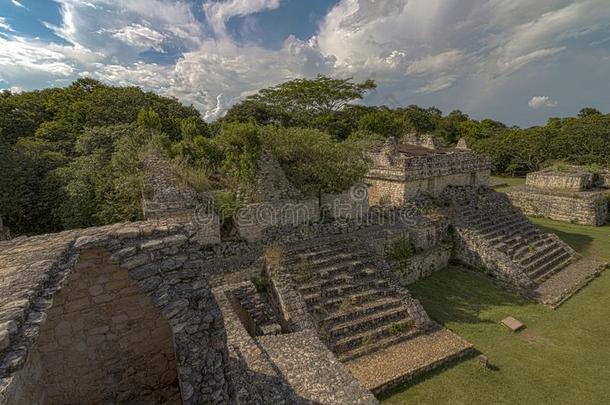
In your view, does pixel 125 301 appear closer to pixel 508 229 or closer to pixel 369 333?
pixel 369 333

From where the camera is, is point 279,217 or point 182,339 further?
point 279,217

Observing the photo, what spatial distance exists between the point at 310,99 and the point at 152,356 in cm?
2833

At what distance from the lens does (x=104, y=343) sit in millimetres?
4156

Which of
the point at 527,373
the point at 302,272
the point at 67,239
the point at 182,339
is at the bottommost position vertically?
the point at 527,373

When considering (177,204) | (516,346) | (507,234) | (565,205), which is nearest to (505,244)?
(507,234)

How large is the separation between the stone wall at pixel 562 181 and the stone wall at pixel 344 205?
15.9 meters

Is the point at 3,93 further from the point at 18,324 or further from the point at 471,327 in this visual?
the point at 471,327

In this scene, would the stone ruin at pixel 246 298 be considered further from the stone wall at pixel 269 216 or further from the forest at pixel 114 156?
the forest at pixel 114 156

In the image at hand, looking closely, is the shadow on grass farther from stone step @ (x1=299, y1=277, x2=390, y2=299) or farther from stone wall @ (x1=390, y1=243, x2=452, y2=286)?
stone step @ (x1=299, y1=277, x2=390, y2=299)

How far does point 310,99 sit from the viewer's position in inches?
1190

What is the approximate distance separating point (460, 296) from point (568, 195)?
44.9 feet

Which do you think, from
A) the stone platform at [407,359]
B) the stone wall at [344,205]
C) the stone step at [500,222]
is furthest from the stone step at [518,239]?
the stone platform at [407,359]

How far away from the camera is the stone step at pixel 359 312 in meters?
7.90

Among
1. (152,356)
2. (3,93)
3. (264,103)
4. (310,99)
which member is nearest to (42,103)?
(3,93)
